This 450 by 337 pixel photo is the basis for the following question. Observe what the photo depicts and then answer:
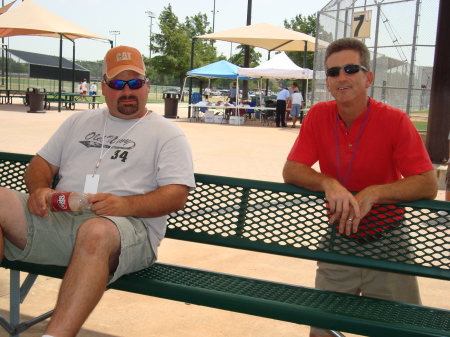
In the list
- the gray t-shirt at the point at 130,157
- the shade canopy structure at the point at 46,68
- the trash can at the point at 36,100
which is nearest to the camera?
the gray t-shirt at the point at 130,157

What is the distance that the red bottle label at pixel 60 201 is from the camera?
9.01ft

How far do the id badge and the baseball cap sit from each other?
1.95ft

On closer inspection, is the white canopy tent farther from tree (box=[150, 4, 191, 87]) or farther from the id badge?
tree (box=[150, 4, 191, 87])

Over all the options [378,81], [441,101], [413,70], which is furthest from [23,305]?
[378,81]

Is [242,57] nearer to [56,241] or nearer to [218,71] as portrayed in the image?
[218,71]

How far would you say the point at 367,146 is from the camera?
268 centimetres

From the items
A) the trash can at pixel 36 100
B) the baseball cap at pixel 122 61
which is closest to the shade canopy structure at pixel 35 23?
the trash can at pixel 36 100

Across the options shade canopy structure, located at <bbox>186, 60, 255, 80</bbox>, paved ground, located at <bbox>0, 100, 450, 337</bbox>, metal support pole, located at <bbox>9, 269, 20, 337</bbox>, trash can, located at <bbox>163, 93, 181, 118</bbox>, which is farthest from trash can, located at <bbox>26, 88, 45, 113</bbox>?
metal support pole, located at <bbox>9, 269, 20, 337</bbox>

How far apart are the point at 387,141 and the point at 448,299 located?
1.94 metres

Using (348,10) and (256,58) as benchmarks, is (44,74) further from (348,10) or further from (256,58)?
(348,10)

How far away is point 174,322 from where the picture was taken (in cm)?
349

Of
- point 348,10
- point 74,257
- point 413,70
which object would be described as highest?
point 348,10

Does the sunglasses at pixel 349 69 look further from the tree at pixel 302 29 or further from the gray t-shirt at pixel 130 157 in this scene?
the tree at pixel 302 29

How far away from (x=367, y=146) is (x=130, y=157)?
120cm
